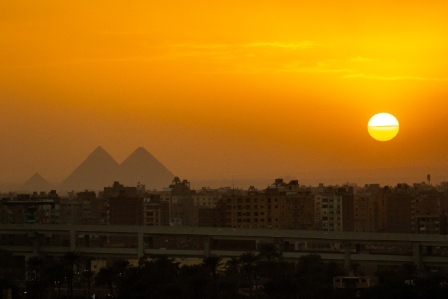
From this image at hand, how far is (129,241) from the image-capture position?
328 ft

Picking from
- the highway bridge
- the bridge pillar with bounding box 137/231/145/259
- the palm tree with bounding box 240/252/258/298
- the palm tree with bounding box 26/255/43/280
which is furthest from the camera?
the bridge pillar with bounding box 137/231/145/259

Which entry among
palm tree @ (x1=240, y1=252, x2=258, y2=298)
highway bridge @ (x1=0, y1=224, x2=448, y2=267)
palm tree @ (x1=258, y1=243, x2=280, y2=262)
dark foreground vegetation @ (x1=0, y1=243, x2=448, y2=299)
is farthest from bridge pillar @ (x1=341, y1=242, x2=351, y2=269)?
palm tree @ (x1=240, y1=252, x2=258, y2=298)

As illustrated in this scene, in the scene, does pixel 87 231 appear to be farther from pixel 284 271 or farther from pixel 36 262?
pixel 284 271

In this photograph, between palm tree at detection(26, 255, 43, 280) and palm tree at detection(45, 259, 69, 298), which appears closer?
palm tree at detection(45, 259, 69, 298)

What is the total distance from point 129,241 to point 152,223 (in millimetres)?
10951

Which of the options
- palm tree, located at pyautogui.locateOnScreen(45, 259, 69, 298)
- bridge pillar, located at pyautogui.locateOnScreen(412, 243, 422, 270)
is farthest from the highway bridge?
palm tree, located at pyautogui.locateOnScreen(45, 259, 69, 298)

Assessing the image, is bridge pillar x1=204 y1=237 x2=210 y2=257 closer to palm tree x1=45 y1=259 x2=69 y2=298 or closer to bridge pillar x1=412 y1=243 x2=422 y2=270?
bridge pillar x1=412 y1=243 x2=422 y2=270

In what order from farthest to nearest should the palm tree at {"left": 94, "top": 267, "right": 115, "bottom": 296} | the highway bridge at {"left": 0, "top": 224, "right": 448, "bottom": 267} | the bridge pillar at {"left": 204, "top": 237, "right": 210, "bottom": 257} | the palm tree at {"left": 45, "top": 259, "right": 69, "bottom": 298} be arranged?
1. the bridge pillar at {"left": 204, "top": 237, "right": 210, "bottom": 257}
2. the highway bridge at {"left": 0, "top": 224, "right": 448, "bottom": 267}
3. the palm tree at {"left": 45, "top": 259, "right": 69, "bottom": 298}
4. the palm tree at {"left": 94, "top": 267, "right": 115, "bottom": 296}

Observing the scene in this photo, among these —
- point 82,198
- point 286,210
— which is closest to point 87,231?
point 286,210

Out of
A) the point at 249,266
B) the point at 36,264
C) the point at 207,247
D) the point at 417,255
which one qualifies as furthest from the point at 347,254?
the point at 36,264

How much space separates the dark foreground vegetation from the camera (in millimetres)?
40531

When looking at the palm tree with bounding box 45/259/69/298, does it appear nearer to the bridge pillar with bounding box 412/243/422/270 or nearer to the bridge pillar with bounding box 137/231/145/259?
the bridge pillar with bounding box 137/231/145/259

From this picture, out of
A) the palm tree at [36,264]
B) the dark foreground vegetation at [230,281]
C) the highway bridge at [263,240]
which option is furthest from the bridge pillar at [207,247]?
the palm tree at [36,264]

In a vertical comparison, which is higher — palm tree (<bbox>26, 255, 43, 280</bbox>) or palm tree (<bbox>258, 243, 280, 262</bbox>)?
palm tree (<bbox>258, 243, 280, 262</bbox>)
